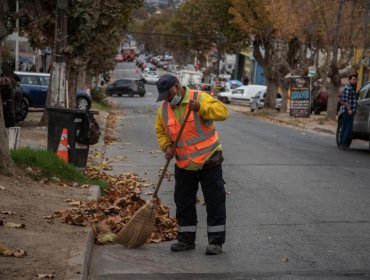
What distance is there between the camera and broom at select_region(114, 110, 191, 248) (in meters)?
7.51

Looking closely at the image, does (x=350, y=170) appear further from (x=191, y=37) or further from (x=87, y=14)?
(x=191, y=37)

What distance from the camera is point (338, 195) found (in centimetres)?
1116

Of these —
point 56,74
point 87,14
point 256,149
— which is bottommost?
point 256,149

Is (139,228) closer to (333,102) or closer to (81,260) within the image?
(81,260)

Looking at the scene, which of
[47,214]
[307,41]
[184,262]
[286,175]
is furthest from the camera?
[307,41]

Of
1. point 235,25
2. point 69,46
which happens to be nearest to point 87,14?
point 69,46

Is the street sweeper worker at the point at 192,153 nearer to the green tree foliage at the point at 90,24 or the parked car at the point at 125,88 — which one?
the green tree foliage at the point at 90,24

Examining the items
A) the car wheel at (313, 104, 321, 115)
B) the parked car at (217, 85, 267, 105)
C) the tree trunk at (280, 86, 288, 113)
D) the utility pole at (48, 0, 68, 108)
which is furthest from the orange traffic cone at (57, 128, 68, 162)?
the parked car at (217, 85, 267, 105)

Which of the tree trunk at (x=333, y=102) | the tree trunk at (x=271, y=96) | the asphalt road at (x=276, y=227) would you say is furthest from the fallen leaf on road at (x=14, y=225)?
the tree trunk at (x=271, y=96)

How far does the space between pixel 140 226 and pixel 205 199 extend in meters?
Answer: 0.69

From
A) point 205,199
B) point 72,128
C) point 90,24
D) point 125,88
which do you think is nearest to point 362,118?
point 90,24

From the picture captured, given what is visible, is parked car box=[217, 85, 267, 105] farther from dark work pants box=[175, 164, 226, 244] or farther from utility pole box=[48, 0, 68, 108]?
dark work pants box=[175, 164, 226, 244]

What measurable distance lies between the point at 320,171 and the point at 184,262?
7262 mm

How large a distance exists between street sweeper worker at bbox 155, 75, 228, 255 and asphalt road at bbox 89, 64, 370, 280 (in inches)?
11.0
